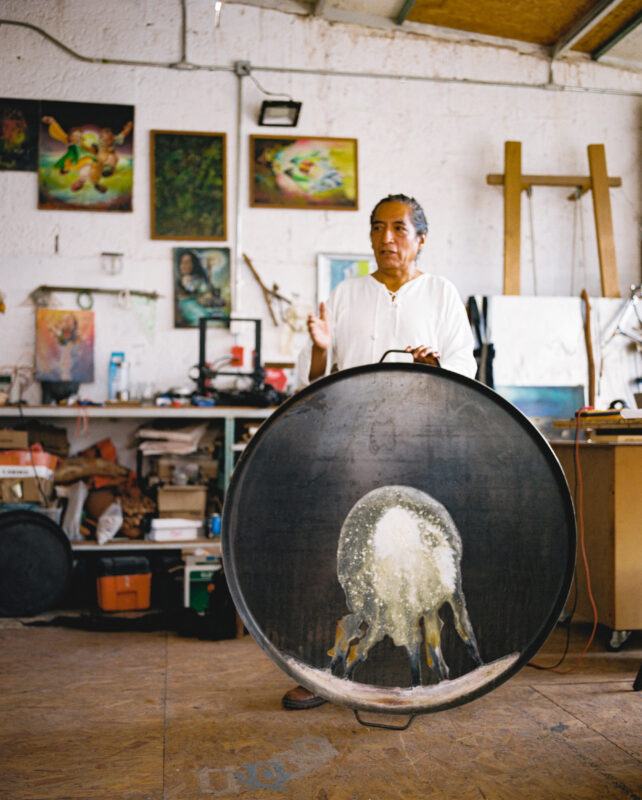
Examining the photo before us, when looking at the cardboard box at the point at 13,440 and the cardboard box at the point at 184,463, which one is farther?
the cardboard box at the point at 184,463

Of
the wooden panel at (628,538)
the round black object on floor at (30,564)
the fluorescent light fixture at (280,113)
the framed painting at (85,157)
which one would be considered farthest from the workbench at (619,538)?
the framed painting at (85,157)

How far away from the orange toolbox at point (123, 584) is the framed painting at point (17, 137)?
8.57 feet

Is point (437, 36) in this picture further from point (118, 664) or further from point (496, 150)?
point (118, 664)

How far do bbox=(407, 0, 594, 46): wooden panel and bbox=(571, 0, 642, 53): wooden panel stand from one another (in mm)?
166

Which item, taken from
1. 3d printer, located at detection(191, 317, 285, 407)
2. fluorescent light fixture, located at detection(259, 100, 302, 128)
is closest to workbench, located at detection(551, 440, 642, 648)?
3d printer, located at detection(191, 317, 285, 407)

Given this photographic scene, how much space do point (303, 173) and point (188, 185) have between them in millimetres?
768

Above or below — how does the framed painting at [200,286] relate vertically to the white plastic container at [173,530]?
above

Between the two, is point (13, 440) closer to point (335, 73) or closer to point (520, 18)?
point (335, 73)

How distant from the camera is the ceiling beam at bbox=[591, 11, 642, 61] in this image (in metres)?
4.91

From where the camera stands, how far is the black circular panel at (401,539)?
1.88 meters

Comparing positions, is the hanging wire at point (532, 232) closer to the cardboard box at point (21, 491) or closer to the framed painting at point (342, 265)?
the framed painting at point (342, 265)

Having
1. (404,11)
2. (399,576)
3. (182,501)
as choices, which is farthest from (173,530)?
(404,11)

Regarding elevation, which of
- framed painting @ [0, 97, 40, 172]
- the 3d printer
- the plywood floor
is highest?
framed painting @ [0, 97, 40, 172]

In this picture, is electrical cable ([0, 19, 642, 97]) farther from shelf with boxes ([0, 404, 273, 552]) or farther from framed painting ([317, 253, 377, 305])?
shelf with boxes ([0, 404, 273, 552])
